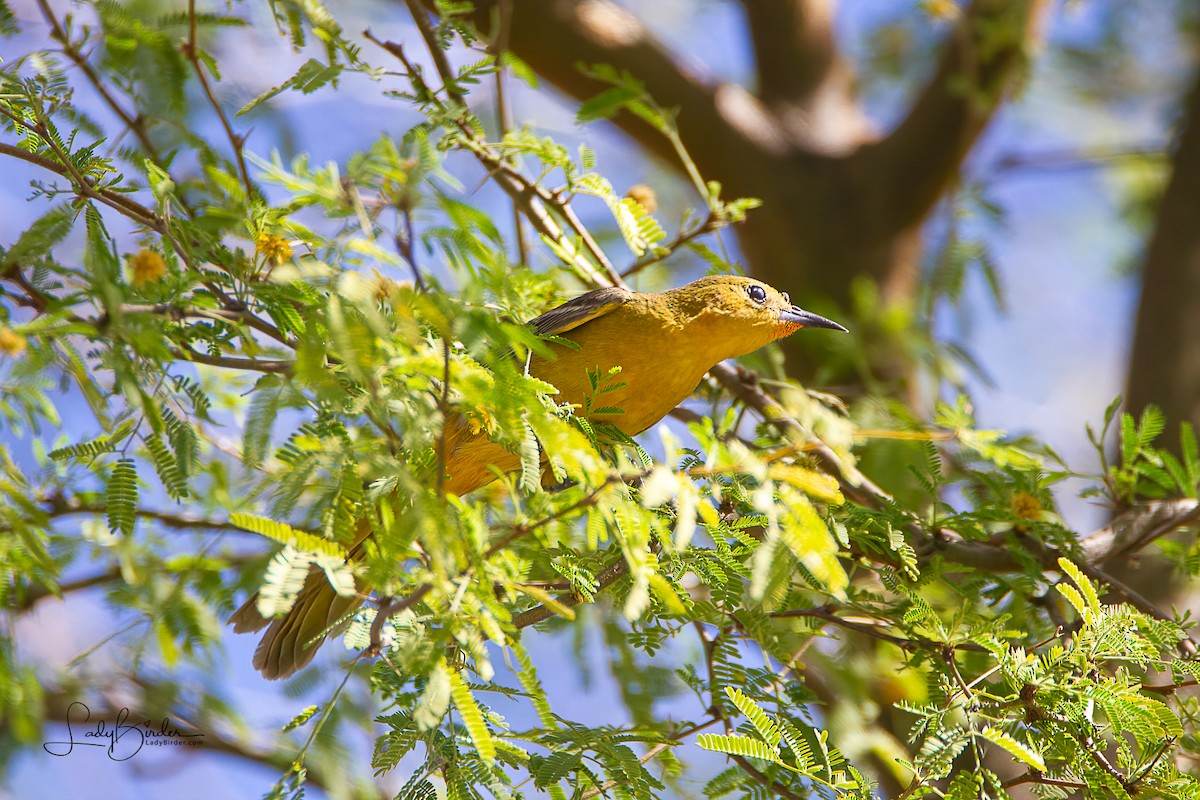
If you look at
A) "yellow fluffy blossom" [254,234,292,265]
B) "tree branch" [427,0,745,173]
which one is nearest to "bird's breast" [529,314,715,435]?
"yellow fluffy blossom" [254,234,292,265]

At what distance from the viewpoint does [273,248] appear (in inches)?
100

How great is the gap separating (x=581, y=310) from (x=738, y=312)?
638 millimetres

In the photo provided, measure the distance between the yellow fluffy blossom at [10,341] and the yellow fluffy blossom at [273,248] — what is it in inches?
24.2

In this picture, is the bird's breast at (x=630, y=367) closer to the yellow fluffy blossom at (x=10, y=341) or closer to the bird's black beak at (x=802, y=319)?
the bird's black beak at (x=802, y=319)

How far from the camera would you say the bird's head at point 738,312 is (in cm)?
367

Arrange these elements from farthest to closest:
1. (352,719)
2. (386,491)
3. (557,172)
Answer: (557,172), (352,719), (386,491)

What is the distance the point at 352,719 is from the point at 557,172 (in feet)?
7.27

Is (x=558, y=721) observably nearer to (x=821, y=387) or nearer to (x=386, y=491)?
(x=386, y=491)

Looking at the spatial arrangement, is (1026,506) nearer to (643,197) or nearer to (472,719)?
(643,197)

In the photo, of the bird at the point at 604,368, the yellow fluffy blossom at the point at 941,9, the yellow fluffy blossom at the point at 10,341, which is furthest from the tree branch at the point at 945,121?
the yellow fluffy blossom at the point at 10,341

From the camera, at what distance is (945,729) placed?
2.44 metres

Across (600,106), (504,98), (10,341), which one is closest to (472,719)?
(10,341)

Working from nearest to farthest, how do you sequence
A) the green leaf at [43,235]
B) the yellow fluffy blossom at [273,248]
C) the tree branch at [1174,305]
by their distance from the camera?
the green leaf at [43,235] < the yellow fluffy blossom at [273,248] < the tree branch at [1174,305]

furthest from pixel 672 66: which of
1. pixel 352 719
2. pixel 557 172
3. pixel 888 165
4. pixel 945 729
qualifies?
pixel 945 729
